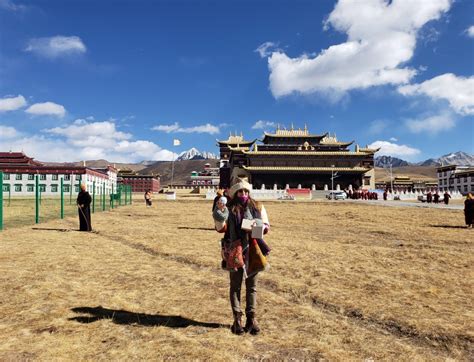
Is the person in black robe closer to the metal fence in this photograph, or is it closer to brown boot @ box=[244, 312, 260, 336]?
the metal fence

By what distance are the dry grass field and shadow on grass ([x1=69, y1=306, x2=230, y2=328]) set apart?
0.01m

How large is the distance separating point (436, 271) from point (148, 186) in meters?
100

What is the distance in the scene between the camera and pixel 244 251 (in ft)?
13.2

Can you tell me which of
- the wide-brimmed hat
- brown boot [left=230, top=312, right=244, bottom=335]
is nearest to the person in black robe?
the wide-brimmed hat

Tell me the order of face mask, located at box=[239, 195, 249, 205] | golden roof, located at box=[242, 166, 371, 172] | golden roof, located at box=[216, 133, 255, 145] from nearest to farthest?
face mask, located at box=[239, 195, 249, 205] → golden roof, located at box=[242, 166, 371, 172] → golden roof, located at box=[216, 133, 255, 145]

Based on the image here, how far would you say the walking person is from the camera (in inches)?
157

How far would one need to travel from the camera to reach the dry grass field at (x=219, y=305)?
359cm

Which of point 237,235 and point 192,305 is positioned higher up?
point 237,235

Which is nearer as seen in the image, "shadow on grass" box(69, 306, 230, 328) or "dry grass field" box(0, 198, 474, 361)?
"dry grass field" box(0, 198, 474, 361)

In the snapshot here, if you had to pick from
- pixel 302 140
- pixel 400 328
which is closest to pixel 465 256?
pixel 400 328

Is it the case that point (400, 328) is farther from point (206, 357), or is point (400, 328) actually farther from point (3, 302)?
point (3, 302)

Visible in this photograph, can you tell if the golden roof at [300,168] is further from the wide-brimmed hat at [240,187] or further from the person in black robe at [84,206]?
the wide-brimmed hat at [240,187]

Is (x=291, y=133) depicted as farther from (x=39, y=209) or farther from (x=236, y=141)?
(x=39, y=209)

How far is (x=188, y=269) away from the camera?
273 inches
